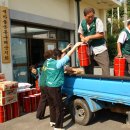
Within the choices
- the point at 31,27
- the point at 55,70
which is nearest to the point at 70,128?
the point at 55,70

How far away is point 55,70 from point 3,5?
4.29 meters

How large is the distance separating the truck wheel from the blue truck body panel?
0.16 meters

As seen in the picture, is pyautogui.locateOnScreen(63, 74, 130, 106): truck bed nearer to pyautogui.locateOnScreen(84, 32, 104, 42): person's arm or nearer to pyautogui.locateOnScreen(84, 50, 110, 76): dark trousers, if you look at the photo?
pyautogui.locateOnScreen(84, 50, 110, 76): dark trousers

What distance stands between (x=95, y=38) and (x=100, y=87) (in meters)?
1.16

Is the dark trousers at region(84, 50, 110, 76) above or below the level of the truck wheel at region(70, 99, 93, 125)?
above

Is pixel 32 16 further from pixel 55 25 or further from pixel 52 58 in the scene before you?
pixel 52 58

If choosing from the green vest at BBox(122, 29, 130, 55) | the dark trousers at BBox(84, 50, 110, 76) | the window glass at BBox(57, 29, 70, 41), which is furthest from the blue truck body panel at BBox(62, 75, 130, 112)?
the window glass at BBox(57, 29, 70, 41)

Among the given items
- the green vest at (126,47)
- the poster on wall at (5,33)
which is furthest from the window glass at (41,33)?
the green vest at (126,47)

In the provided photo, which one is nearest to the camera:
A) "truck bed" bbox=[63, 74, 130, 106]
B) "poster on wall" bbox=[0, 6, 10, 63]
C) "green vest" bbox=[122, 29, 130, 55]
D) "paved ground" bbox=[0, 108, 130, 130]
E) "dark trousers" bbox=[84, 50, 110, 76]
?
"truck bed" bbox=[63, 74, 130, 106]

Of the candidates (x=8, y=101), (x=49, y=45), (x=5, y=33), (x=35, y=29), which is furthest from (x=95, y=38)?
(x=49, y=45)

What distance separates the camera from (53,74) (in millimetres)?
5914

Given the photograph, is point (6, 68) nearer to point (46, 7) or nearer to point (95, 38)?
point (46, 7)

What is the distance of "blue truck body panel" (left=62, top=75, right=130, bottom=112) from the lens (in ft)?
17.7

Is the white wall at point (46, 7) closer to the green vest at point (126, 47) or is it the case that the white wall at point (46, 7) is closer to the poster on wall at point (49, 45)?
the poster on wall at point (49, 45)
